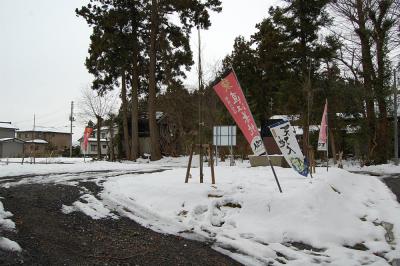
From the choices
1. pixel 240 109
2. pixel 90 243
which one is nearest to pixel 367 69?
pixel 240 109

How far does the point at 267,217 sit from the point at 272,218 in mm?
93

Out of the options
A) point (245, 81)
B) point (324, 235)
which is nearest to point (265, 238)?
point (324, 235)

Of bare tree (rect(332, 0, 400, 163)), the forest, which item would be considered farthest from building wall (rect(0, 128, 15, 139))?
bare tree (rect(332, 0, 400, 163))

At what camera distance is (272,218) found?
6383 millimetres

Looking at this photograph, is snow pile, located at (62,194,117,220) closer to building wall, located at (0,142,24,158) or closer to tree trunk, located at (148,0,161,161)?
tree trunk, located at (148,0,161,161)

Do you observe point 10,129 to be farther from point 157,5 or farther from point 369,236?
point 369,236

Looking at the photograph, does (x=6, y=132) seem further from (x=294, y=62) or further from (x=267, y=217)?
(x=267, y=217)

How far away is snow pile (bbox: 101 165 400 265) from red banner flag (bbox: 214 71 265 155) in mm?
939

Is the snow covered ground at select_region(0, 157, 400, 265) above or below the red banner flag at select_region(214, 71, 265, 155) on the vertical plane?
below

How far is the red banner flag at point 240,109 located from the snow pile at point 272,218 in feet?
3.08

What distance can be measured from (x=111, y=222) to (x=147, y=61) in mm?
21565

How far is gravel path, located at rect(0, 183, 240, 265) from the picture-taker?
179 inches

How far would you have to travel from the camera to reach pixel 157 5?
23.8m

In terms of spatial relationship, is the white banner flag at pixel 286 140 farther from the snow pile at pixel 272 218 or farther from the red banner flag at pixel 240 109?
the red banner flag at pixel 240 109
